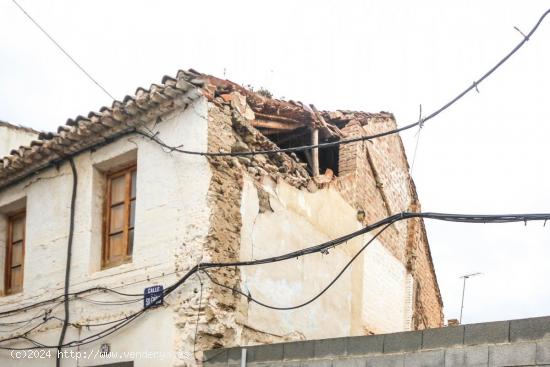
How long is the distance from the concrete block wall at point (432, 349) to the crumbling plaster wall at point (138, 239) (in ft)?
4.36

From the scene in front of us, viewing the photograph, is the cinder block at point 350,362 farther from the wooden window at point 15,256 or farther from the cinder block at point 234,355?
the wooden window at point 15,256

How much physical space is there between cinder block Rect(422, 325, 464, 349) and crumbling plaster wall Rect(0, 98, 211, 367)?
293cm

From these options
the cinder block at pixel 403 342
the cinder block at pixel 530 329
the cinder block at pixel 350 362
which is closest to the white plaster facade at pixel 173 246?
the cinder block at pixel 350 362

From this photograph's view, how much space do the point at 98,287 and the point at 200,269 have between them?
72.0 inches

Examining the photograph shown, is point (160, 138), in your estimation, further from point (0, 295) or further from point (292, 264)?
point (0, 295)

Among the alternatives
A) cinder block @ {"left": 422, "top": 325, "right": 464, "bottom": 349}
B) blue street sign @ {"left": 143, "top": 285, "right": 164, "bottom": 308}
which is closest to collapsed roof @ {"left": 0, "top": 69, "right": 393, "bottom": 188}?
blue street sign @ {"left": 143, "top": 285, "right": 164, "bottom": 308}

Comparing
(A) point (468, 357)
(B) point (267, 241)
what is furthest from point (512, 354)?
(B) point (267, 241)

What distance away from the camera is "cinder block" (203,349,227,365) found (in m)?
8.09

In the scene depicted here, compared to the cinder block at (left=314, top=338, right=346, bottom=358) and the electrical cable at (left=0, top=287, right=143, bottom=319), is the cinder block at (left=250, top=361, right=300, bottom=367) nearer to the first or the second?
the cinder block at (left=314, top=338, right=346, bottom=358)

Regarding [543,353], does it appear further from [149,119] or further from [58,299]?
[58,299]

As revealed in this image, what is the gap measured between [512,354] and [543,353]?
26 centimetres

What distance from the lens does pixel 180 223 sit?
898cm

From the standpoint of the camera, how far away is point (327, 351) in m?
7.24

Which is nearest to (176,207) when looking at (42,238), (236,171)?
(236,171)
